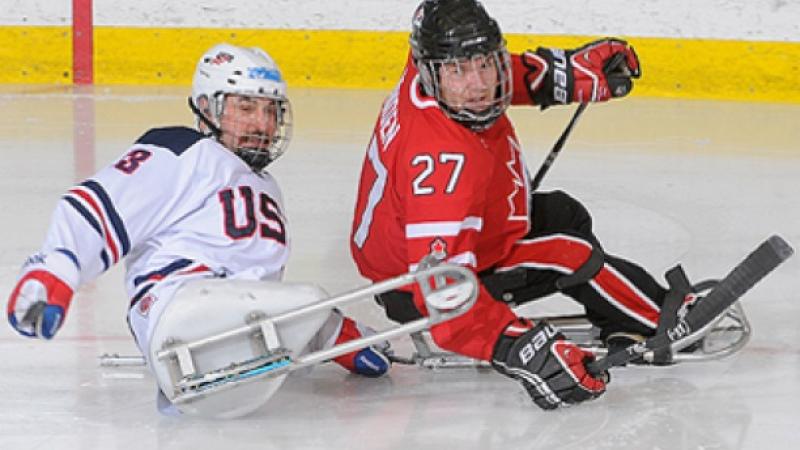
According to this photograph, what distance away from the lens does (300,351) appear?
2439mm

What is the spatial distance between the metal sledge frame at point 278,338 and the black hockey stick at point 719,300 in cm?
36

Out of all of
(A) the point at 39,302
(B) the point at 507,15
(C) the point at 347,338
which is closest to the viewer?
(A) the point at 39,302

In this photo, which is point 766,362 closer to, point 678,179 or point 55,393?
point 55,393

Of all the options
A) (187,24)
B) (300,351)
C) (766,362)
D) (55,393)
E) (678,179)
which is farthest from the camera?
(187,24)

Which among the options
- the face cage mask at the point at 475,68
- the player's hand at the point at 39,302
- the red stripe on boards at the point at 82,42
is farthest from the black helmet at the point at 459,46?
the red stripe on boards at the point at 82,42

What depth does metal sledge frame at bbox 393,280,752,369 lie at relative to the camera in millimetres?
2713

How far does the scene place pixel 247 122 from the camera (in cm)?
265

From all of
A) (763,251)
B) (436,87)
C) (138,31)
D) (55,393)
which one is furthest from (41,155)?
(763,251)

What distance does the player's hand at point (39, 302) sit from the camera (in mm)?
2264

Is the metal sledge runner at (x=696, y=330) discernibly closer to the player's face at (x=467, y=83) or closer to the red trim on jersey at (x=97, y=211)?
the player's face at (x=467, y=83)

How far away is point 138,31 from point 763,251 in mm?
3834

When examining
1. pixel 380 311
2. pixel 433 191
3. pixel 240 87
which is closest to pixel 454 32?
pixel 433 191

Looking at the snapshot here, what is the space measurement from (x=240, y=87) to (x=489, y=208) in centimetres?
51

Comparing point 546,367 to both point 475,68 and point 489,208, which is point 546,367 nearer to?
point 489,208
